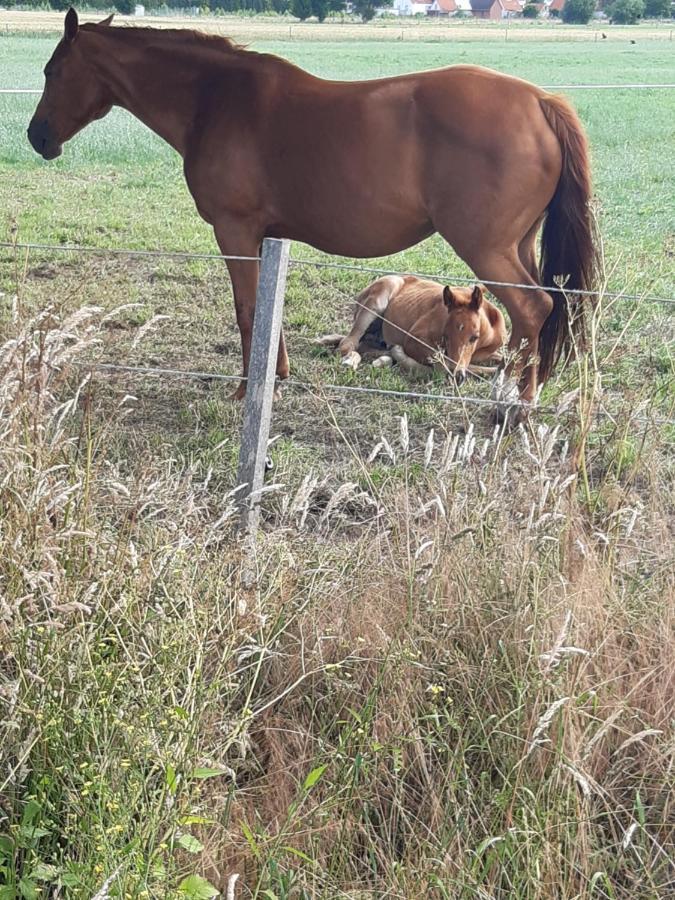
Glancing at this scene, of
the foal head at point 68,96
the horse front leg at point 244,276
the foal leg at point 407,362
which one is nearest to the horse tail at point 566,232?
the foal leg at point 407,362

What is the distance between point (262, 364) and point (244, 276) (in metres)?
2.67

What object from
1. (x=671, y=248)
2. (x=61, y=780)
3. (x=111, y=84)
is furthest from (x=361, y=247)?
(x=671, y=248)

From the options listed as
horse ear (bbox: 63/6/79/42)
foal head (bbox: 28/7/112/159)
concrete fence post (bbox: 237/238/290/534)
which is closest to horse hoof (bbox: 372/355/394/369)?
foal head (bbox: 28/7/112/159)

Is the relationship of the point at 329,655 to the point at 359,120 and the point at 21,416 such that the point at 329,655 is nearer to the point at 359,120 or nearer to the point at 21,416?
the point at 21,416

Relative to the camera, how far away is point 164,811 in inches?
82.4

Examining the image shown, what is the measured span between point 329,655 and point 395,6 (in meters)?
107

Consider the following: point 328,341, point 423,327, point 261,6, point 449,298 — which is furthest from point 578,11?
point 449,298

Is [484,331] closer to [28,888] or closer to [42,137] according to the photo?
[42,137]

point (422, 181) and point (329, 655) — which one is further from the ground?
point (422, 181)

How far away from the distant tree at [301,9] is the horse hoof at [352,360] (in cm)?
6220

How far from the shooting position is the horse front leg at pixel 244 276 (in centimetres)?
590

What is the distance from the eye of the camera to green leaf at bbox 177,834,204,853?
2081 mm

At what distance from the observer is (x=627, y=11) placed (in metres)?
82.6

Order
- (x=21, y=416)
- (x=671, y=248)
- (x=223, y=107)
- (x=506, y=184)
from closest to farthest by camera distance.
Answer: (x=21, y=416)
(x=506, y=184)
(x=223, y=107)
(x=671, y=248)
